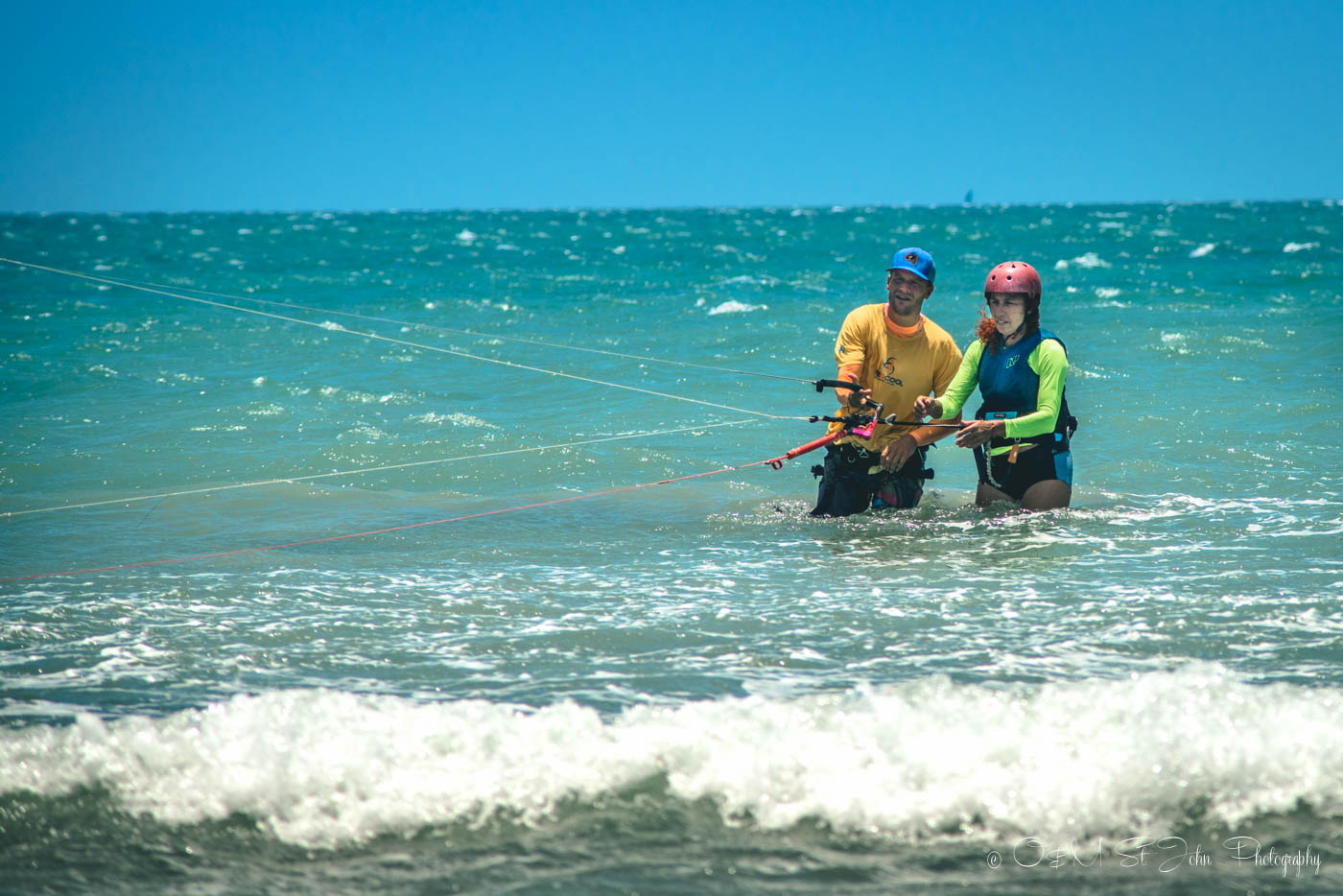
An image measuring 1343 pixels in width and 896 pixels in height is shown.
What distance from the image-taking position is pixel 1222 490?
8.44m

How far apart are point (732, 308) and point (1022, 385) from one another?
63.8 ft

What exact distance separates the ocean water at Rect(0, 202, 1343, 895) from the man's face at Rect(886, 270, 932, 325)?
4.13ft

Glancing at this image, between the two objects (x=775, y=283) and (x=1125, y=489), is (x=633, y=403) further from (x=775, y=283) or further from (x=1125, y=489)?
(x=775, y=283)

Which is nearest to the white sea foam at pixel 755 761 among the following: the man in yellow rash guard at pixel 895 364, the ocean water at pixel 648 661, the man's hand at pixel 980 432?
the ocean water at pixel 648 661

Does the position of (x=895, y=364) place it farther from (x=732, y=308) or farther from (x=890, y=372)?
(x=732, y=308)

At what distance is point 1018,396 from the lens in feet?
21.4

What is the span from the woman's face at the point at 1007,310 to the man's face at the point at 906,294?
38 cm

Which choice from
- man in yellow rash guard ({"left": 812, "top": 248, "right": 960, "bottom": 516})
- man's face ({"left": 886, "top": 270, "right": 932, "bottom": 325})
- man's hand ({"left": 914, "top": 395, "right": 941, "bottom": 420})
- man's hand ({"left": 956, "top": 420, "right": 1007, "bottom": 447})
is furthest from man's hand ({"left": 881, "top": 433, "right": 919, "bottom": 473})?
man's face ({"left": 886, "top": 270, "right": 932, "bottom": 325})

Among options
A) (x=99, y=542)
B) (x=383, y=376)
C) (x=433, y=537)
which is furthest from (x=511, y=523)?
(x=383, y=376)

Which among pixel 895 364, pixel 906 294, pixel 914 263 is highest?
pixel 914 263

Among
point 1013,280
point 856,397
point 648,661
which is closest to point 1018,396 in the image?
point 1013,280

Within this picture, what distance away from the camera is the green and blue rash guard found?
6.39 m

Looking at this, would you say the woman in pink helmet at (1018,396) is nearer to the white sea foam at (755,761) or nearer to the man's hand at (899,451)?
the man's hand at (899,451)

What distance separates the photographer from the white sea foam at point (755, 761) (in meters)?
3.73
